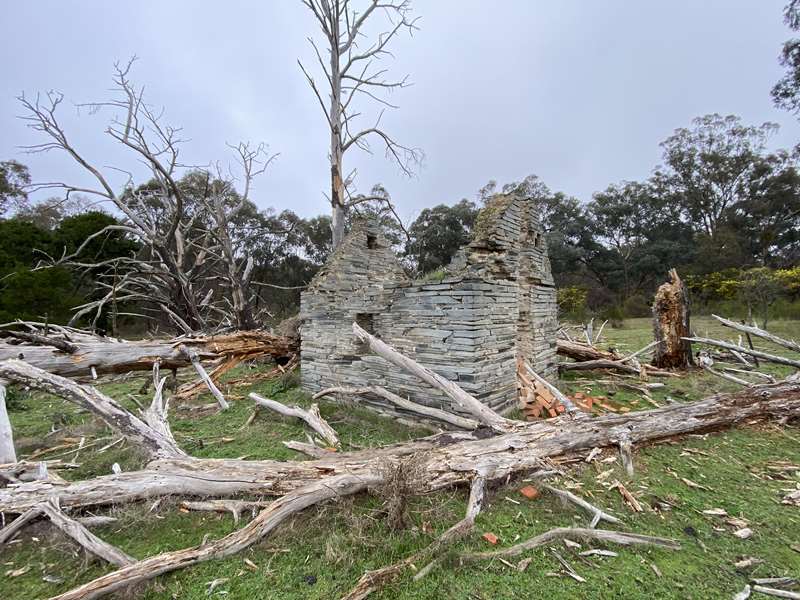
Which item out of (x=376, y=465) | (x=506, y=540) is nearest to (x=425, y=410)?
(x=376, y=465)

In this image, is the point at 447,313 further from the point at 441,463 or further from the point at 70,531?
the point at 70,531

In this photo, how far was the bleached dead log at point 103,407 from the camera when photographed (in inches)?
127

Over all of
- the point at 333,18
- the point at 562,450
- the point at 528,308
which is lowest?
the point at 562,450

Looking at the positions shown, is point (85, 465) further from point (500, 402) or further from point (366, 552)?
point (500, 402)

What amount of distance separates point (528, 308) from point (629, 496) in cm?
313

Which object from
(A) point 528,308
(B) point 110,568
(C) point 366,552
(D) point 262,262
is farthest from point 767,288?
(D) point 262,262

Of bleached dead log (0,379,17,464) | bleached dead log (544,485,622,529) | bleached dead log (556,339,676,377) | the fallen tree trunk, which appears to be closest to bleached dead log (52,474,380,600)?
the fallen tree trunk

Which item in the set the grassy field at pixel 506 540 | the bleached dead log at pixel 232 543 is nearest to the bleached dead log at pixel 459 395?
the grassy field at pixel 506 540

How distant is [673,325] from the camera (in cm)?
723

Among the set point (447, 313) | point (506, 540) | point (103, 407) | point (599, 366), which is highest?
point (447, 313)

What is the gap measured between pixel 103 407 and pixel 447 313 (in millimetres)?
3859

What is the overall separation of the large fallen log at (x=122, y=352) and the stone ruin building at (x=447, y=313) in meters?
1.55

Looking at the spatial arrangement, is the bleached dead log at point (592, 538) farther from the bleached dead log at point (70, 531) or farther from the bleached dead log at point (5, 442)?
the bleached dead log at point (5, 442)

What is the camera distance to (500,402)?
14.8 ft
